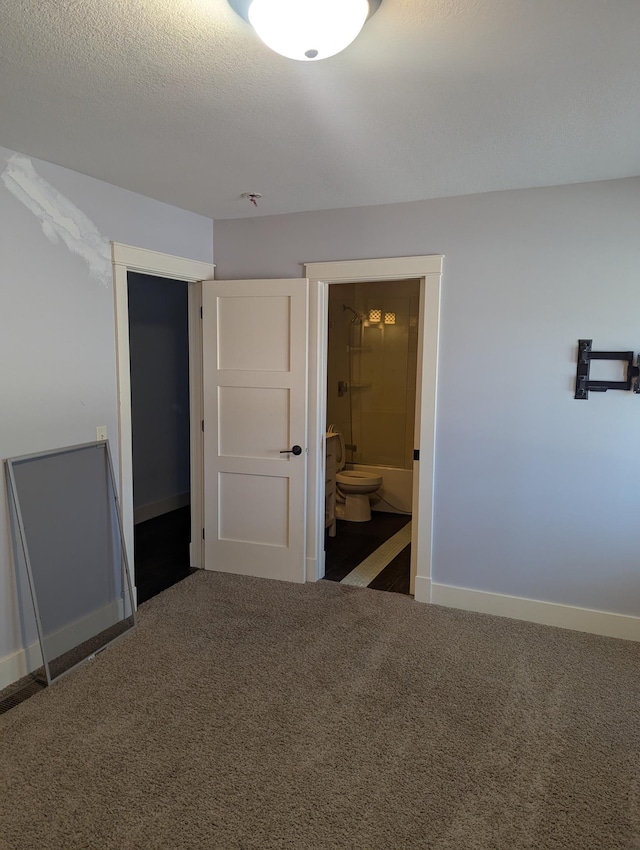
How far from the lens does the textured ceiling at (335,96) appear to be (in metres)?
1.57

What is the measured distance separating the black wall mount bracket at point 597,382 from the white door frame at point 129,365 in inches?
97.4

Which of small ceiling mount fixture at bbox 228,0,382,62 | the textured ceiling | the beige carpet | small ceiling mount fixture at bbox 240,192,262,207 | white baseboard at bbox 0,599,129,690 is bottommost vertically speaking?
the beige carpet

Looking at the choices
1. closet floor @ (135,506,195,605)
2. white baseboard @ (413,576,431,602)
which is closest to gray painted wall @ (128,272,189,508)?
closet floor @ (135,506,195,605)

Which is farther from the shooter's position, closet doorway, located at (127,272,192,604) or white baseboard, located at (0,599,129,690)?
closet doorway, located at (127,272,192,604)

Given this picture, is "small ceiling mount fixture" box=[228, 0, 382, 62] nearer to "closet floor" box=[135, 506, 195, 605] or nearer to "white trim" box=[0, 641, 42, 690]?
"white trim" box=[0, 641, 42, 690]

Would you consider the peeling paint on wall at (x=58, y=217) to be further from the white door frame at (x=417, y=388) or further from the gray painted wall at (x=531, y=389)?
the gray painted wall at (x=531, y=389)

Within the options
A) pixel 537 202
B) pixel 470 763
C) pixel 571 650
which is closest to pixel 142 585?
pixel 470 763

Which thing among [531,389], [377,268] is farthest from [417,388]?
[377,268]

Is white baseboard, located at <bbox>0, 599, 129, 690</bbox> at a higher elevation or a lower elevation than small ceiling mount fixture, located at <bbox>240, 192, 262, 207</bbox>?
lower

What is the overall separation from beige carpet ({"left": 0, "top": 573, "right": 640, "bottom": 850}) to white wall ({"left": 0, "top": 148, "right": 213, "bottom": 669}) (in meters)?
0.77

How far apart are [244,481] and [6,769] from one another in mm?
2153

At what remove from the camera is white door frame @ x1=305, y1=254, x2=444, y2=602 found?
3.46m

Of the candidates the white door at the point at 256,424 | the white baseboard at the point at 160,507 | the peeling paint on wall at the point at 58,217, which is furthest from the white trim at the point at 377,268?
the white baseboard at the point at 160,507

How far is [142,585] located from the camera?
390 centimetres
